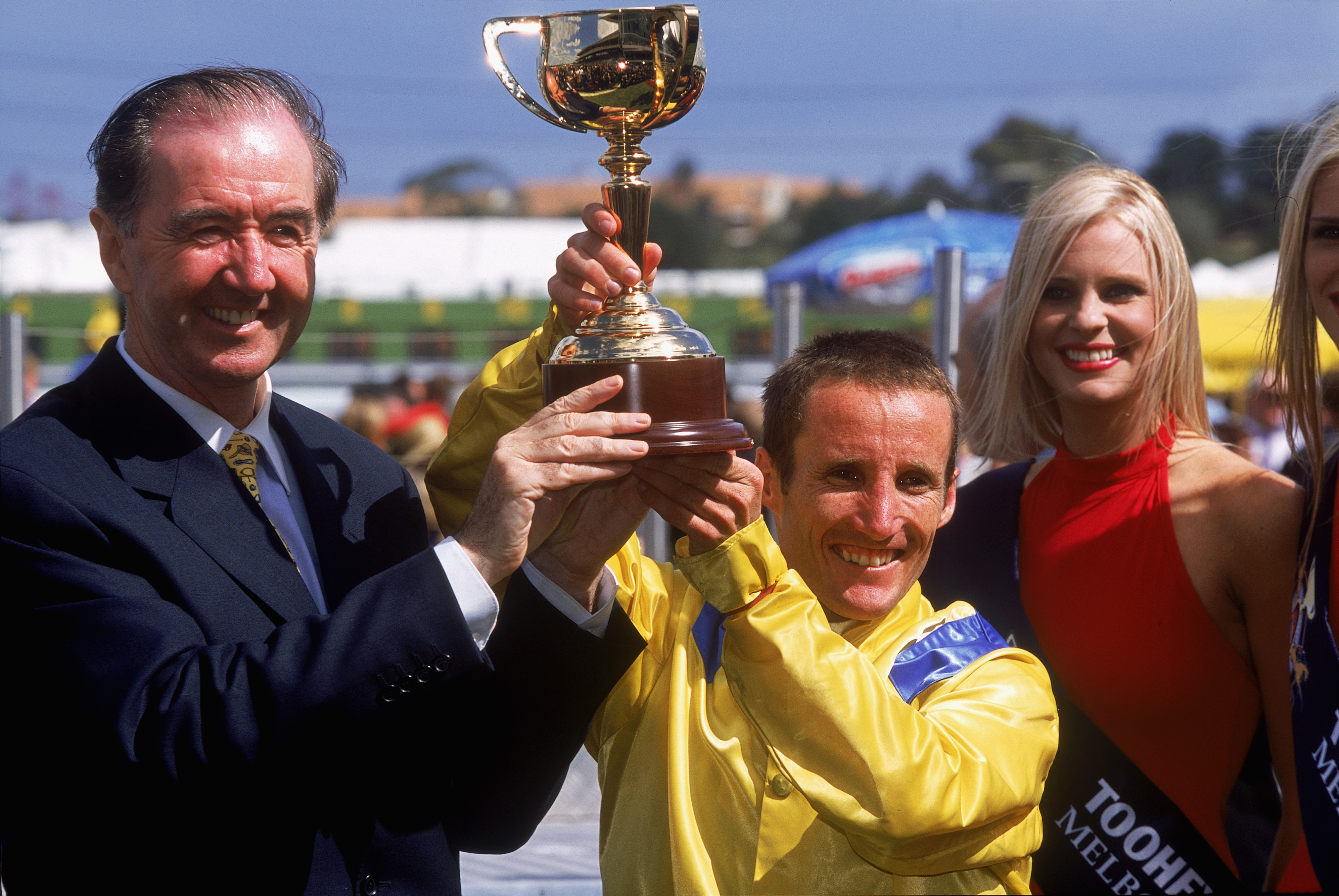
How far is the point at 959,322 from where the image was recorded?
4.32m

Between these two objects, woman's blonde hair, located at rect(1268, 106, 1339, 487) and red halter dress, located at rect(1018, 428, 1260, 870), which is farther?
red halter dress, located at rect(1018, 428, 1260, 870)

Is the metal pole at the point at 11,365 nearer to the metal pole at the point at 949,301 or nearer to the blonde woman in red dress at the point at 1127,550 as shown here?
the metal pole at the point at 949,301

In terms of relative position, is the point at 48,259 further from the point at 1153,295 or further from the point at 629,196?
the point at 1153,295

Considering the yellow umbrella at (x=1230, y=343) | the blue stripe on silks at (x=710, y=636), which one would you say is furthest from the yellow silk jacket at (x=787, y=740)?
the yellow umbrella at (x=1230, y=343)

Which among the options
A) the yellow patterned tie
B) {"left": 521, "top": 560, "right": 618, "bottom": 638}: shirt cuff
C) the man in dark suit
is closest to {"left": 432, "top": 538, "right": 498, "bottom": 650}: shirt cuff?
the man in dark suit

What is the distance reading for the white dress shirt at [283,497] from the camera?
2.09m

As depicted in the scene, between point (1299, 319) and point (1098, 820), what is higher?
point (1299, 319)

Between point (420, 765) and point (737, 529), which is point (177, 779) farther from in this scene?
point (737, 529)

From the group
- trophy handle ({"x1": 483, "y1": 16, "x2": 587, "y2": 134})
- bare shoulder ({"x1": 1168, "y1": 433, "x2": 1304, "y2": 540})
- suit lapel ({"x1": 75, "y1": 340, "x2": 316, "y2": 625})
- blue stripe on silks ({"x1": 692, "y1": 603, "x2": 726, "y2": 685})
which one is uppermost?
trophy handle ({"x1": 483, "y1": 16, "x2": 587, "y2": 134})

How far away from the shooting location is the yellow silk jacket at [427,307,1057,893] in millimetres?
1810

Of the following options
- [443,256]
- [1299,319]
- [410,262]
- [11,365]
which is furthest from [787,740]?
[443,256]

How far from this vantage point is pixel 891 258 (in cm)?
1501

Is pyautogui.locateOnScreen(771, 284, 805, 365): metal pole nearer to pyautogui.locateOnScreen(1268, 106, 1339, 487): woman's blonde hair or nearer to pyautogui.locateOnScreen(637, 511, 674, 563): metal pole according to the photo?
pyautogui.locateOnScreen(637, 511, 674, 563): metal pole

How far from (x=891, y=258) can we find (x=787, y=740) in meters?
13.7
